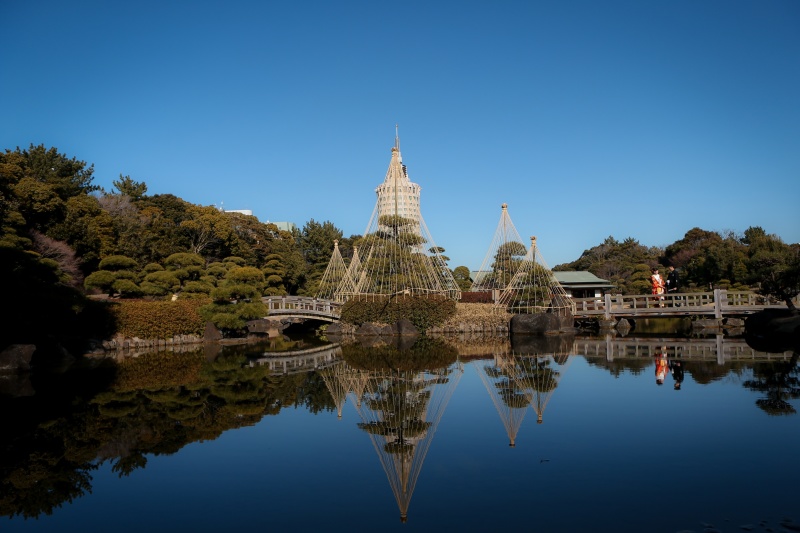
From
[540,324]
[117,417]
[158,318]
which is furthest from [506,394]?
[158,318]

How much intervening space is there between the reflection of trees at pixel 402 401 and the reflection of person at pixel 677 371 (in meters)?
4.46

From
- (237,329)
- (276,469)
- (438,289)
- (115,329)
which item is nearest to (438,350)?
(438,289)

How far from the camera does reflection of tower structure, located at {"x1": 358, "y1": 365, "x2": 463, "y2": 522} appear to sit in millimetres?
6621

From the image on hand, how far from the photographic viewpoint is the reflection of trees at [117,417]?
664 cm

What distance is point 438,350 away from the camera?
792 inches

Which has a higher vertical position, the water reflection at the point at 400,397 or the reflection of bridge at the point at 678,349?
the reflection of bridge at the point at 678,349

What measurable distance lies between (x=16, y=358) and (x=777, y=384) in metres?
18.0

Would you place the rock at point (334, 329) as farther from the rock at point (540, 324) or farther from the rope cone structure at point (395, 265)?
the rock at point (540, 324)

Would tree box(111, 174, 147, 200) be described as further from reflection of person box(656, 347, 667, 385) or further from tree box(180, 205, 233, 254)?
reflection of person box(656, 347, 667, 385)

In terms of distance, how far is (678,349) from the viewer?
61.7 feet

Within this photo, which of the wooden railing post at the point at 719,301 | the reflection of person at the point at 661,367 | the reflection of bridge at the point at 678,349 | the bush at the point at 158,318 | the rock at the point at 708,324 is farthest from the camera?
the rock at the point at 708,324

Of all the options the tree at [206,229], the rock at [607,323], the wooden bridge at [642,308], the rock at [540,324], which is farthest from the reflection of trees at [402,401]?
the tree at [206,229]

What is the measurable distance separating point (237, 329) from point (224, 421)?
1707cm

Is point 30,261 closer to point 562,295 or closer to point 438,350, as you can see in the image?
point 438,350
